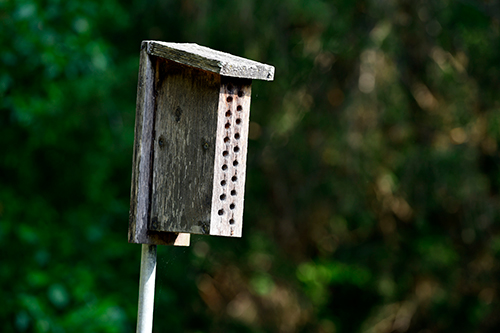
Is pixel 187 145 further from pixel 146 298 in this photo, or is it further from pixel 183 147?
pixel 146 298

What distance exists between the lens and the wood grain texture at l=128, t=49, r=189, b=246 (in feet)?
6.59

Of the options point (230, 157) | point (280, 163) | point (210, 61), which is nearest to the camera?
point (210, 61)

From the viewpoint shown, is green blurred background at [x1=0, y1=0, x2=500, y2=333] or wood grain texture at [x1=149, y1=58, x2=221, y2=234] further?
green blurred background at [x1=0, y1=0, x2=500, y2=333]

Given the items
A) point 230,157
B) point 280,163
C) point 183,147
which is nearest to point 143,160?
point 183,147

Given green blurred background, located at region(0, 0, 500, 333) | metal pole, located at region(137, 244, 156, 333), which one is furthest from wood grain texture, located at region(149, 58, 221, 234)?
green blurred background, located at region(0, 0, 500, 333)

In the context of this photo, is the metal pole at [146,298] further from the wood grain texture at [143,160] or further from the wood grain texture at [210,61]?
the wood grain texture at [210,61]

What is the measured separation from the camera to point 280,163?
5.25m

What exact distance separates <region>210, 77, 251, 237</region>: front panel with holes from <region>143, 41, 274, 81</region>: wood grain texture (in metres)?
0.08

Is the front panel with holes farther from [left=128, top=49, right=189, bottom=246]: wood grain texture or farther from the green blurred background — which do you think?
the green blurred background

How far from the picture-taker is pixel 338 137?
194 inches

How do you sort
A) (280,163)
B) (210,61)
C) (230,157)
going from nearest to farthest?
(210,61) < (230,157) < (280,163)

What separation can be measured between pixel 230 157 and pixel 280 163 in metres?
3.25

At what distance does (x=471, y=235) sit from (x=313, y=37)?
7.09 feet

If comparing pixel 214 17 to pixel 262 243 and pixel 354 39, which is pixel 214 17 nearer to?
pixel 354 39
